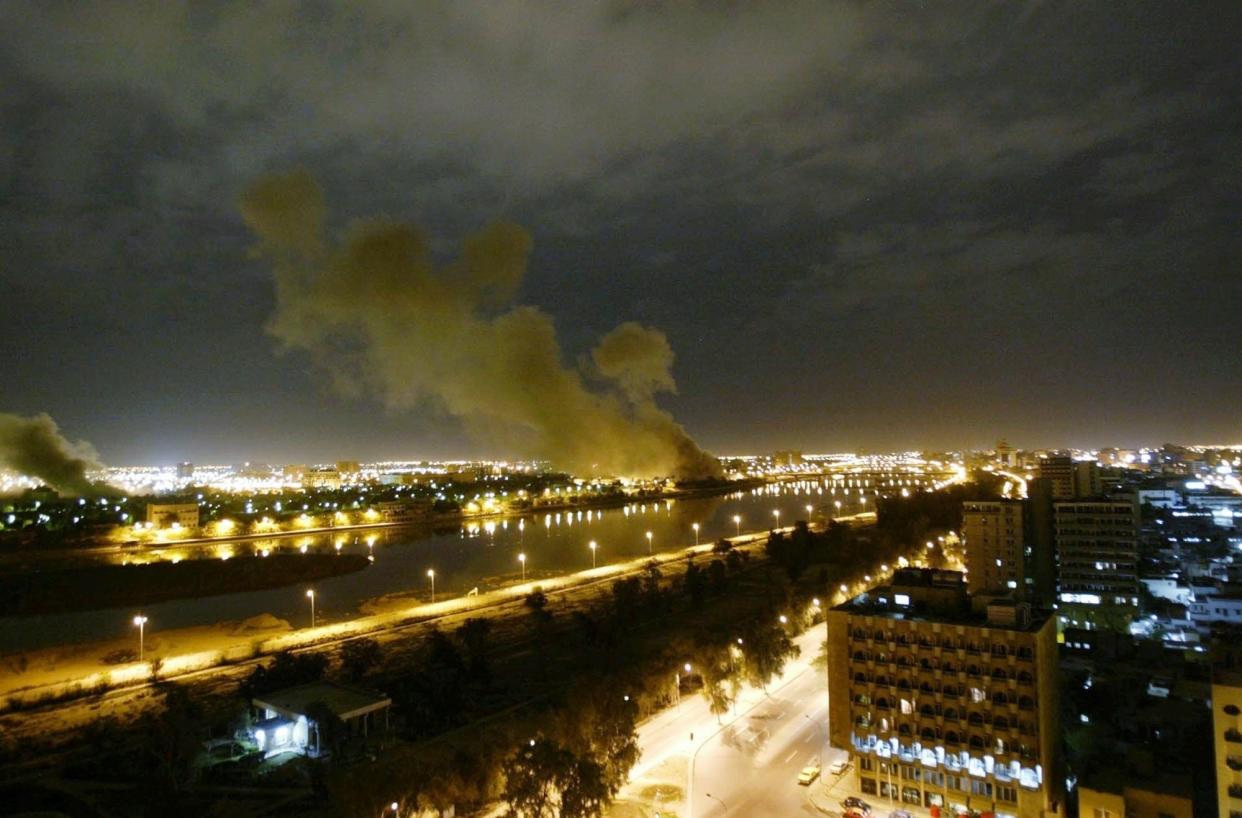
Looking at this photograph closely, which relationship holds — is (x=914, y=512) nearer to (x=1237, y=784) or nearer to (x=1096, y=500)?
(x=1096, y=500)

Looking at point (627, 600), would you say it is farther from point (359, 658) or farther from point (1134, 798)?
point (1134, 798)

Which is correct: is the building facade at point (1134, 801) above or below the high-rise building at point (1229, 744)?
below

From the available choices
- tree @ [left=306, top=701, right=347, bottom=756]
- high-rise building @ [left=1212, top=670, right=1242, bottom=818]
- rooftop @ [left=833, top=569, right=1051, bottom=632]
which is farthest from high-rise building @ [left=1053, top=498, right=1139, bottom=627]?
tree @ [left=306, top=701, right=347, bottom=756]

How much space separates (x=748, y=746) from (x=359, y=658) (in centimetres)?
480

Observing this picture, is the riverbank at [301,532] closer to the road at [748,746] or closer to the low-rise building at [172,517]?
the low-rise building at [172,517]

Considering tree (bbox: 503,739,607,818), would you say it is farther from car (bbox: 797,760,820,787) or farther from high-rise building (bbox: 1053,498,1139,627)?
high-rise building (bbox: 1053,498,1139,627)

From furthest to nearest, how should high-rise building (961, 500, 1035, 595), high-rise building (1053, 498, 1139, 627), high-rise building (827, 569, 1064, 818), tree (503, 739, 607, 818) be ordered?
high-rise building (961, 500, 1035, 595) → high-rise building (1053, 498, 1139, 627) → high-rise building (827, 569, 1064, 818) → tree (503, 739, 607, 818)

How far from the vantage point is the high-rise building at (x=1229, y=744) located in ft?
16.1

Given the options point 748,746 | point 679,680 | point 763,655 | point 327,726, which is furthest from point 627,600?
point 327,726

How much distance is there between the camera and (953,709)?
613cm

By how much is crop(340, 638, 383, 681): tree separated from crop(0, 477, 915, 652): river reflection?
2.95m

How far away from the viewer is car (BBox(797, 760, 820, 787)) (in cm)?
603

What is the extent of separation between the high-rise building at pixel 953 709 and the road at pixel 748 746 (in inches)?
20.3

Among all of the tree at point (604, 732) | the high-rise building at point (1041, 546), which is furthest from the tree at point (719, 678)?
the high-rise building at point (1041, 546)
